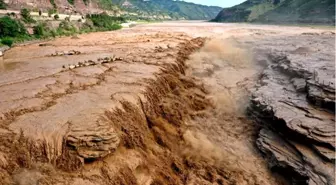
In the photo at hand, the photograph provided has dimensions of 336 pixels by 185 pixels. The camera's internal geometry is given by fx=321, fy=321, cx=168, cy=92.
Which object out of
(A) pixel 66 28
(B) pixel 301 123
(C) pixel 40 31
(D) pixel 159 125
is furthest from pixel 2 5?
(B) pixel 301 123

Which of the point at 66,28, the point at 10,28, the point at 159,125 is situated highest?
the point at 159,125

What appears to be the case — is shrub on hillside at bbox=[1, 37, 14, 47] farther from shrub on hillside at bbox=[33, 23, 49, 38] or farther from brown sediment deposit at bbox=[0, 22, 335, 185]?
brown sediment deposit at bbox=[0, 22, 335, 185]

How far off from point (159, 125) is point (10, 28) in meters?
20.9

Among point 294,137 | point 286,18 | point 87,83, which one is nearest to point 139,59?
point 87,83

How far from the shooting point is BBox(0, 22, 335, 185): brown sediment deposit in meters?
7.25

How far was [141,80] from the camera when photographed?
497 inches

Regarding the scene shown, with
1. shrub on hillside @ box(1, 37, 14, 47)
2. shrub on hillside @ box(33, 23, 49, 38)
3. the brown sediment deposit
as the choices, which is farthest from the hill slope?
shrub on hillside @ box(1, 37, 14, 47)

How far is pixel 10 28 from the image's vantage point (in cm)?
2623

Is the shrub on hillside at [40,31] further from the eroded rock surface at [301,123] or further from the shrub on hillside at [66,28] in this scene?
the eroded rock surface at [301,123]

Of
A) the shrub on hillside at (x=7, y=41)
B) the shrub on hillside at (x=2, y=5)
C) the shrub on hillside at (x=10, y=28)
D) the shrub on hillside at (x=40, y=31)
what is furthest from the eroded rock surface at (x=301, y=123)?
the shrub on hillside at (x=2, y=5)

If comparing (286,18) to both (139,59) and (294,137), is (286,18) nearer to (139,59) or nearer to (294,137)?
(139,59)

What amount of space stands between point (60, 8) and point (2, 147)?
43438 millimetres

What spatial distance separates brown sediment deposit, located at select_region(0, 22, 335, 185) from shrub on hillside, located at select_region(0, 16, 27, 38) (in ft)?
36.6

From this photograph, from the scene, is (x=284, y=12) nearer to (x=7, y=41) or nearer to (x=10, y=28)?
(x=10, y=28)
